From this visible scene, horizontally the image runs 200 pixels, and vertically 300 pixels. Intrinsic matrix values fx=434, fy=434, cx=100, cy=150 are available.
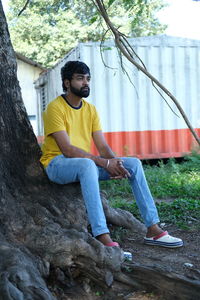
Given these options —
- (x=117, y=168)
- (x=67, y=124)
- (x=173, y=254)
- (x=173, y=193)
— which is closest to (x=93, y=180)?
(x=117, y=168)

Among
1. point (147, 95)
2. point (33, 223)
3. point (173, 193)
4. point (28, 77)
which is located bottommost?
point (173, 193)

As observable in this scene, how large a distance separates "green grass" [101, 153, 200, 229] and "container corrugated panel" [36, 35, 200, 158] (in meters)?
0.76

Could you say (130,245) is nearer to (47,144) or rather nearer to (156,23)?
(47,144)

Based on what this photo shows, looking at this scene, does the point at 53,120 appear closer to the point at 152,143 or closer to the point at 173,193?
the point at 173,193

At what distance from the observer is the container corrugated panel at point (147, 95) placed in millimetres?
9742

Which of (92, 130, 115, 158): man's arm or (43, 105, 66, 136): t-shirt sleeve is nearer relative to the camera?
(43, 105, 66, 136): t-shirt sleeve

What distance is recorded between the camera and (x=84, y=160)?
3.38 metres

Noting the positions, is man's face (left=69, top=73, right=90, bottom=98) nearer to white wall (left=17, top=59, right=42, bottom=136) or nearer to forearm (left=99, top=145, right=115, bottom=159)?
forearm (left=99, top=145, right=115, bottom=159)

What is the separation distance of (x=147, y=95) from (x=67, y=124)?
6.63 metres

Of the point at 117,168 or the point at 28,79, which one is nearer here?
the point at 117,168

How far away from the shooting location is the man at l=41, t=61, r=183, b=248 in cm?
328

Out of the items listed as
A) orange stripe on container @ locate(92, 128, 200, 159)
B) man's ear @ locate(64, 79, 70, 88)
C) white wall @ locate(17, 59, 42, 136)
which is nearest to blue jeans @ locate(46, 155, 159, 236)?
man's ear @ locate(64, 79, 70, 88)

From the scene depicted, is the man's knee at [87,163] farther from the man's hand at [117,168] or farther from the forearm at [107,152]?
the forearm at [107,152]

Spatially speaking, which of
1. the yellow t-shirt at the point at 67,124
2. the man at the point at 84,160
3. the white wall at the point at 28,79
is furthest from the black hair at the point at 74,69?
the white wall at the point at 28,79
